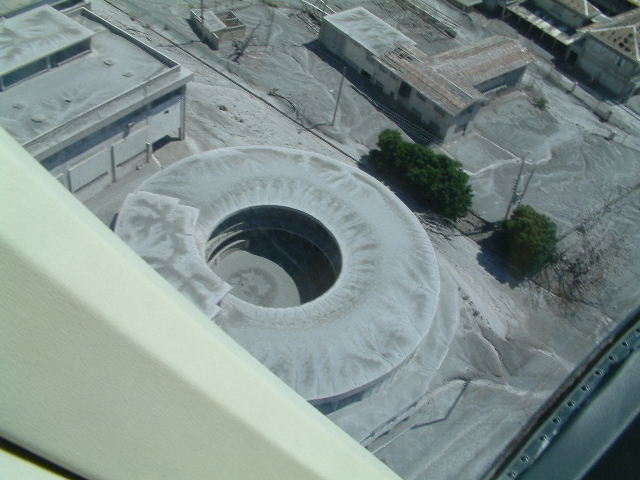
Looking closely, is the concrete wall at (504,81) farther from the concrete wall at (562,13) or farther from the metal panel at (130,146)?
the metal panel at (130,146)

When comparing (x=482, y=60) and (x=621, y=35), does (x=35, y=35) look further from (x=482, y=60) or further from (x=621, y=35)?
(x=621, y=35)

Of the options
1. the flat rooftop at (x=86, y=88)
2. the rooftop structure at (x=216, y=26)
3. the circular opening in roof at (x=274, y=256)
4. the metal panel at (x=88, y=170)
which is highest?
the flat rooftop at (x=86, y=88)

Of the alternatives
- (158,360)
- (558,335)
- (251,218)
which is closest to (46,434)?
(158,360)

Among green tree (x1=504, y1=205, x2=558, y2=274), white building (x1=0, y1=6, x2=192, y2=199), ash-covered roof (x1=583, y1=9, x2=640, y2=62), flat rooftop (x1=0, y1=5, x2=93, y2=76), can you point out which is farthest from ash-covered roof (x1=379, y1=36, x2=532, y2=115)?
flat rooftop (x1=0, y1=5, x2=93, y2=76)

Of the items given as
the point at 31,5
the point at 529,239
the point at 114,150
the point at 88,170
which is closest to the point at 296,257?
the point at 114,150

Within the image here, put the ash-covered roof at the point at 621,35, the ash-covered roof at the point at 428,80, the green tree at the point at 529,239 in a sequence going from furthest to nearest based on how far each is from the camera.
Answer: the ash-covered roof at the point at 621,35, the ash-covered roof at the point at 428,80, the green tree at the point at 529,239

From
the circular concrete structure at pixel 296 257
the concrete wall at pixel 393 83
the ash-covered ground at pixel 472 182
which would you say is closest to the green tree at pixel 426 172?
the ash-covered ground at pixel 472 182

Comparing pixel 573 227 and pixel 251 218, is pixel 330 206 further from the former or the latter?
pixel 573 227
